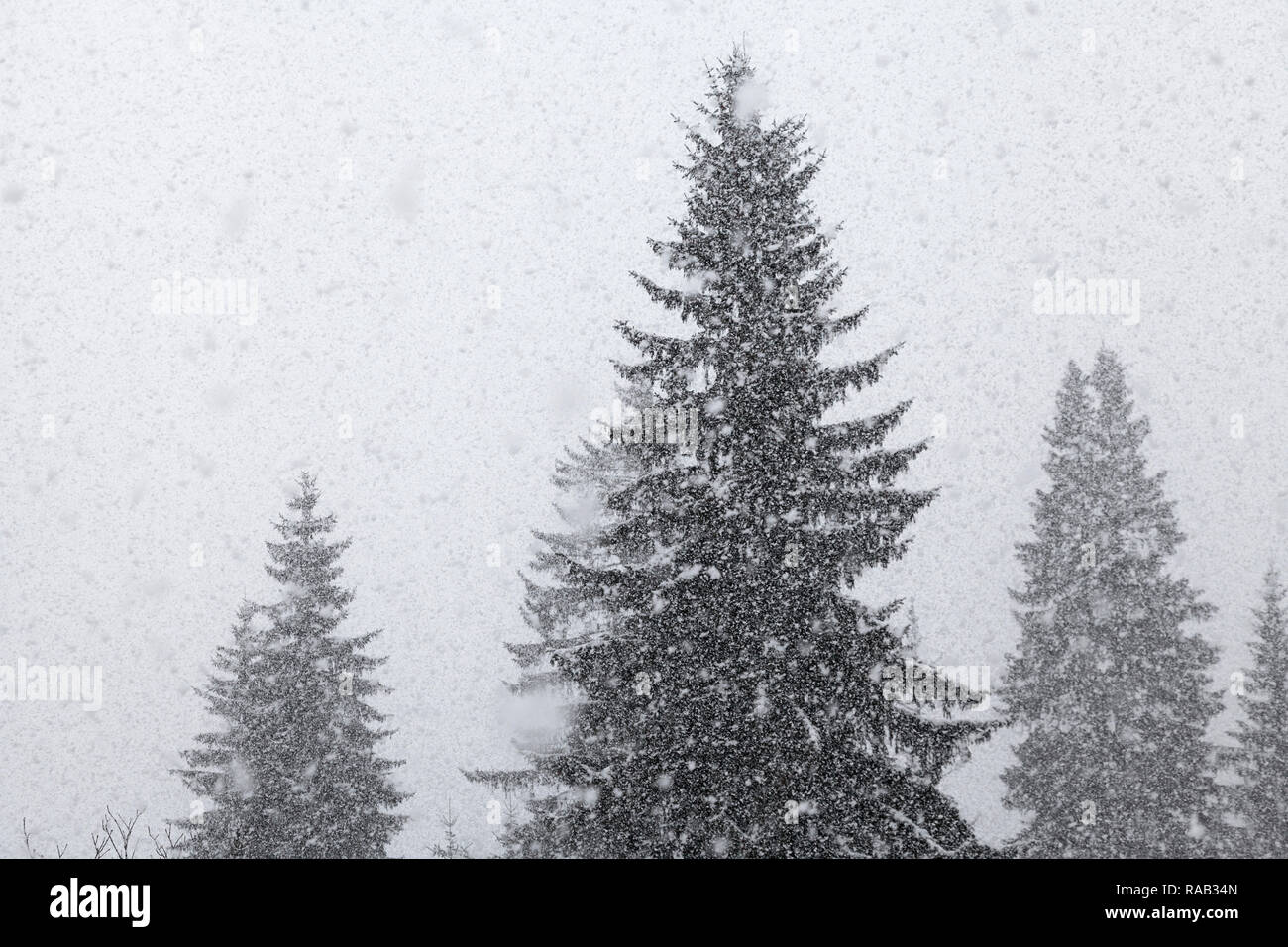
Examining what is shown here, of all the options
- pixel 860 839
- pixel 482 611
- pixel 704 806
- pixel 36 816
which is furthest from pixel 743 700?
pixel 482 611

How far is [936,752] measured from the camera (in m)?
9.56

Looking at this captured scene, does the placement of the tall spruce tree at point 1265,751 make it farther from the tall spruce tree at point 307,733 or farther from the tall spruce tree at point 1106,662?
the tall spruce tree at point 307,733

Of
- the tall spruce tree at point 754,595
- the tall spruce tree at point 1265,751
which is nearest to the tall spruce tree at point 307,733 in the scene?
the tall spruce tree at point 754,595

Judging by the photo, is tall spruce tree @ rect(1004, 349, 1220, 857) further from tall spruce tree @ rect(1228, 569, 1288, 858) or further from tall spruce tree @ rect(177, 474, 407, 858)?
tall spruce tree @ rect(177, 474, 407, 858)

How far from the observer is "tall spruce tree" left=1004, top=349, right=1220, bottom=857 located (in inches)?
661

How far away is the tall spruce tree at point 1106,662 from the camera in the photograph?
1678 centimetres

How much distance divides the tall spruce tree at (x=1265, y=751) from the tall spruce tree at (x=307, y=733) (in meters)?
18.2

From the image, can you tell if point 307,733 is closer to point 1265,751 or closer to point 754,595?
point 754,595

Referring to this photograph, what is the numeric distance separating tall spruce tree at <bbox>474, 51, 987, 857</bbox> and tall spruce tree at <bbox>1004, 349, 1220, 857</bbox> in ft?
29.5

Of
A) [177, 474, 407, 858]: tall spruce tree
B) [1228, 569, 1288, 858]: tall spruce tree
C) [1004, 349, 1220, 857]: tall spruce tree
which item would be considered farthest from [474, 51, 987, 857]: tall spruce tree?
[1228, 569, 1288, 858]: tall spruce tree

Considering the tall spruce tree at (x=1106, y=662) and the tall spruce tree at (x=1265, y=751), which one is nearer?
the tall spruce tree at (x=1106, y=662)

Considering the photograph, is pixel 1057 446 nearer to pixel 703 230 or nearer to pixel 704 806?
pixel 703 230

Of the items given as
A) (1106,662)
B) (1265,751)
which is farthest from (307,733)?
(1265,751)

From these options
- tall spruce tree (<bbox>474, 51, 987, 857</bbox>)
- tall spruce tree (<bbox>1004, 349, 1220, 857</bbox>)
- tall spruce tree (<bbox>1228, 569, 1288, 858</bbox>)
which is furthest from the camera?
tall spruce tree (<bbox>1228, 569, 1288, 858</bbox>)
